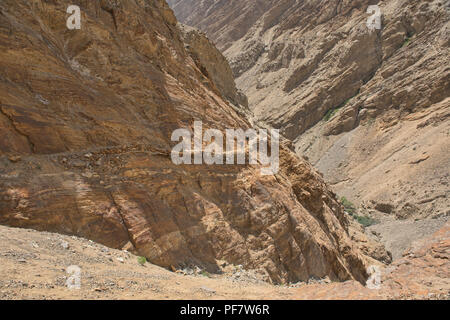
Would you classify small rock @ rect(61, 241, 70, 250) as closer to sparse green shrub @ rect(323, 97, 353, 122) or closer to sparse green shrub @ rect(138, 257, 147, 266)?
sparse green shrub @ rect(138, 257, 147, 266)

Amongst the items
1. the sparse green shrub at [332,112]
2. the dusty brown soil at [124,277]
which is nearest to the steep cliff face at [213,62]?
the dusty brown soil at [124,277]

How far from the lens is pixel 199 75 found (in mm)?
13891

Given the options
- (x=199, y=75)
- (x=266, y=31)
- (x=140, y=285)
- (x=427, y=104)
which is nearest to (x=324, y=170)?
(x=427, y=104)

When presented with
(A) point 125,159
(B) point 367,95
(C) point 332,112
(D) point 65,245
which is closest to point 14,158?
(D) point 65,245

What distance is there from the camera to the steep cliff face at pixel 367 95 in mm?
32625

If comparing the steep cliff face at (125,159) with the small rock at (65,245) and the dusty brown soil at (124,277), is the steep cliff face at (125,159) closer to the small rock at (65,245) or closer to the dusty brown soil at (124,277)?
the small rock at (65,245)

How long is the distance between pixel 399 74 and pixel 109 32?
45501 mm

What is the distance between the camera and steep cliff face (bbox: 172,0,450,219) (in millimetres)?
32625

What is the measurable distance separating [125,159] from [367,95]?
4734 cm

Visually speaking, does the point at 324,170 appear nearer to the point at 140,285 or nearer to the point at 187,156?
the point at 187,156

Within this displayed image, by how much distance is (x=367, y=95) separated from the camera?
160 ft

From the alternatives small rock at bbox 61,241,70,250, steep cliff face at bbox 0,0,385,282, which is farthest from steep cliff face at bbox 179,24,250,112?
small rock at bbox 61,241,70,250

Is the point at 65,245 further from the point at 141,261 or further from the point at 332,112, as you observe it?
the point at 332,112

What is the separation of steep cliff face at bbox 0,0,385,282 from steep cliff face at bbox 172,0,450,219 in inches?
877
